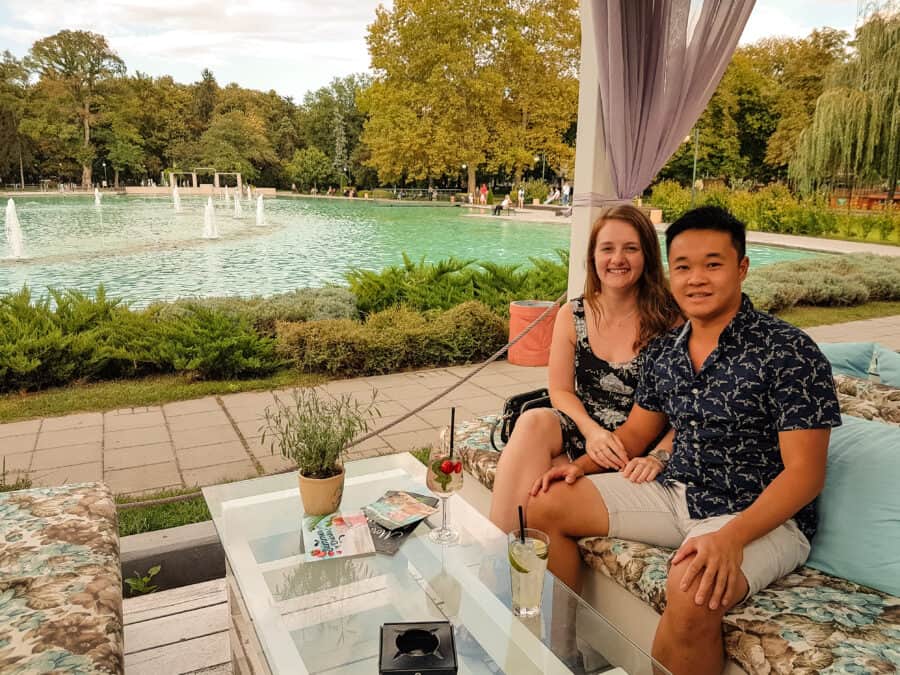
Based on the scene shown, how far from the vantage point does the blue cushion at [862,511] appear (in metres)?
1.42

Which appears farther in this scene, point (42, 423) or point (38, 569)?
point (42, 423)

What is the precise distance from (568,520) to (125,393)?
328 cm

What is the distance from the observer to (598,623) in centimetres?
127

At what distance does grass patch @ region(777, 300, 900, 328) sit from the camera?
258 inches

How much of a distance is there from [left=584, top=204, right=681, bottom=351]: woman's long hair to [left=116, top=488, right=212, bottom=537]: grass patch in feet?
5.47

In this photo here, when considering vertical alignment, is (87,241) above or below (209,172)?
below

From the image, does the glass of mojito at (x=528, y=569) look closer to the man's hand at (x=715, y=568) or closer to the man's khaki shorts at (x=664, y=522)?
the man's hand at (x=715, y=568)

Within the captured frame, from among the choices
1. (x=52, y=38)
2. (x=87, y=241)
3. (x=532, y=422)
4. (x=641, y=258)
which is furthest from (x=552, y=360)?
(x=52, y=38)

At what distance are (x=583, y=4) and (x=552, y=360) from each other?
1731mm

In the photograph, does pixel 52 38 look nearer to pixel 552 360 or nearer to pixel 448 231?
pixel 448 231

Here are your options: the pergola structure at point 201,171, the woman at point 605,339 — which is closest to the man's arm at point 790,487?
the woman at point 605,339

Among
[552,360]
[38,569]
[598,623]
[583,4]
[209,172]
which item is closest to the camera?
[598,623]

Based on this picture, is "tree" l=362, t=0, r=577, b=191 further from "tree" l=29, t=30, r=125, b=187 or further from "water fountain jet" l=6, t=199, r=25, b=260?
"tree" l=29, t=30, r=125, b=187

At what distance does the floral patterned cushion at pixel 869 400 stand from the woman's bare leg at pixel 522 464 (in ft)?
2.90
